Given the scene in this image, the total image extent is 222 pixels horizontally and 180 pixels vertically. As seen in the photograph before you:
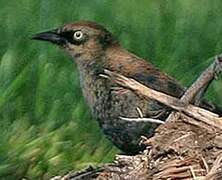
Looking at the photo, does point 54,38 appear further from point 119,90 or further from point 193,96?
point 193,96

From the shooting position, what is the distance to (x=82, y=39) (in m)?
8.44

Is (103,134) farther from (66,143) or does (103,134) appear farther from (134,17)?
(134,17)

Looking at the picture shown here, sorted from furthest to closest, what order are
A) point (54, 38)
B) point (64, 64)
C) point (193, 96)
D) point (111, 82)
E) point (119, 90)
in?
1. point (64, 64)
2. point (54, 38)
3. point (111, 82)
4. point (119, 90)
5. point (193, 96)

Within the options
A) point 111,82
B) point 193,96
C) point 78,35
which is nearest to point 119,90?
point 111,82

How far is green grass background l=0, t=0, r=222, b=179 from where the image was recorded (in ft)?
27.0

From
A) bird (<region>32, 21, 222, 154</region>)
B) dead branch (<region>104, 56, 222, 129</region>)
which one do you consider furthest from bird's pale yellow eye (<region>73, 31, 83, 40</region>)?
dead branch (<region>104, 56, 222, 129</region>)

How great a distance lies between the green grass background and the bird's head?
0.39 m

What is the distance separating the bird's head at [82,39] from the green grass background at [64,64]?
1.27 feet

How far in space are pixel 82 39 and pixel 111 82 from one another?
475mm

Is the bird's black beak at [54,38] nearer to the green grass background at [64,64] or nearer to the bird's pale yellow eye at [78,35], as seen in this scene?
the bird's pale yellow eye at [78,35]

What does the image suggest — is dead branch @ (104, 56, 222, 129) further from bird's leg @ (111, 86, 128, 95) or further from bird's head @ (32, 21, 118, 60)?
bird's head @ (32, 21, 118, 60)

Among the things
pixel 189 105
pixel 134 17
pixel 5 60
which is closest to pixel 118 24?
pixel 134 17

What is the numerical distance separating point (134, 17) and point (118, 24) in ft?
0.36

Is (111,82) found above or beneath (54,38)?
beneath
